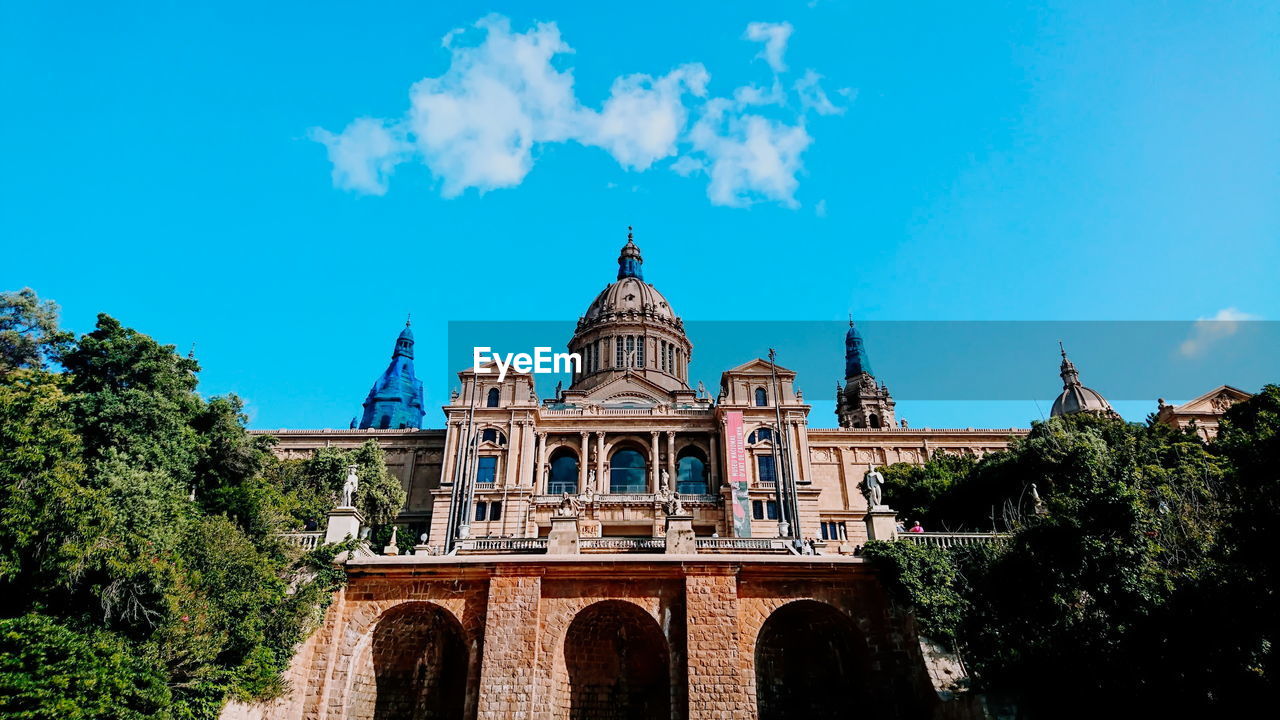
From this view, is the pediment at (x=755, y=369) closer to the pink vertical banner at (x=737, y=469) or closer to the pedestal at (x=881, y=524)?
the pink vertical banner at (x=737, y=469)

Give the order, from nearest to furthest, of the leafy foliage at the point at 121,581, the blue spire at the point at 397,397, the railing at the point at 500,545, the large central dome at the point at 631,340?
the leafy foliage at the point at 121,581, the railing at the point at 500,545, the large central dome at the point at 631,340, the blue spire at the point at 397,397

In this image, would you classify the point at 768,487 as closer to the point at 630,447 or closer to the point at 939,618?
the point at 630,447

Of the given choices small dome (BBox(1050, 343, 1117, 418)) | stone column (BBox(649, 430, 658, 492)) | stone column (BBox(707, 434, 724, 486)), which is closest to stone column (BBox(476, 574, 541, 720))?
stone column (BBox(649, 430, 658, 492))

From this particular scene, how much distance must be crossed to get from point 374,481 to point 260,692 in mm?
25068

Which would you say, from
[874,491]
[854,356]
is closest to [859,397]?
[854,356]

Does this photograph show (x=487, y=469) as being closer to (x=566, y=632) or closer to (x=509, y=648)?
(x=566, y=632)

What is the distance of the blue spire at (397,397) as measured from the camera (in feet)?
237

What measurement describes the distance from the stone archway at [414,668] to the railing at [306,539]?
327 cm

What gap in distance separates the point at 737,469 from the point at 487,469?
49.3 ft

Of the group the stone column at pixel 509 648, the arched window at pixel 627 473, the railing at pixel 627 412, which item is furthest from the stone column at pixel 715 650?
the railing at pixel 627 412

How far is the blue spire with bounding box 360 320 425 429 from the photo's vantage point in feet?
237

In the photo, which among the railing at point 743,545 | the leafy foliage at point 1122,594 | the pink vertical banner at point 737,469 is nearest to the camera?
the leafy foliage at point 1122,594

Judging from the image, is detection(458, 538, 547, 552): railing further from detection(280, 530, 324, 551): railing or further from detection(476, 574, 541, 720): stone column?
detection(280, 530, 324, 551): railing

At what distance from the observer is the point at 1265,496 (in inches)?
508
